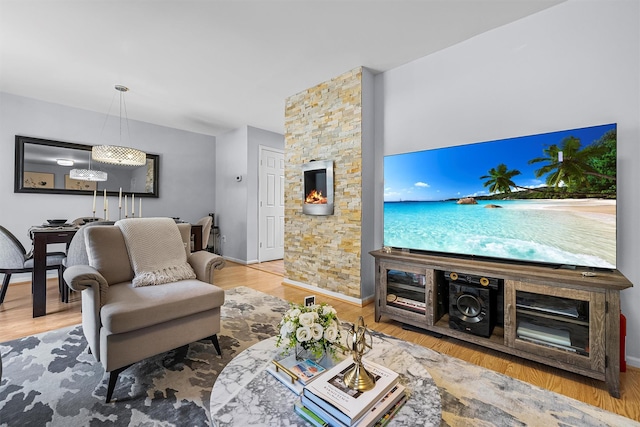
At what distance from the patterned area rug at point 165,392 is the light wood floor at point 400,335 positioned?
121 millimetres

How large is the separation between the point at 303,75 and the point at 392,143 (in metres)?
1.31

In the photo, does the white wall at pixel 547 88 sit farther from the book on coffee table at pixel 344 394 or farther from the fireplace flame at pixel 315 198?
the book on coffee table at pixel 344 394

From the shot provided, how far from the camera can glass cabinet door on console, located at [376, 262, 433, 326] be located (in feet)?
7.64

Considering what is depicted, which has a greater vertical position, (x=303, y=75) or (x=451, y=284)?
(x=303, y=75)

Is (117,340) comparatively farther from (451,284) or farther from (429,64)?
(429,64)

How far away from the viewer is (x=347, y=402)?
0.94 m

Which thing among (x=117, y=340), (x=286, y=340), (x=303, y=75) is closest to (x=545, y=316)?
(x=286, y=340)

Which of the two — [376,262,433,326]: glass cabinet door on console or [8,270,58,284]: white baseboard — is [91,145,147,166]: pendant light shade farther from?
[376,262,433,326]: glass cabinet door on console

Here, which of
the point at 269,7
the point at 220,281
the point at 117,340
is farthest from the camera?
the point at 220,281

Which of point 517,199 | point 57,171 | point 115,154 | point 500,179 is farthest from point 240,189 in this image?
point 517,199

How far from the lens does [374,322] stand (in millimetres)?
2627

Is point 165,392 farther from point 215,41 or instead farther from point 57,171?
A: point 57,171

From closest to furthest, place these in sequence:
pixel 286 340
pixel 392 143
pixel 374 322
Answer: pixel 286 340 < pixel 374 322 < pixel 392 143

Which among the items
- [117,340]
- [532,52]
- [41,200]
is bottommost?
[117,340]
